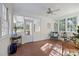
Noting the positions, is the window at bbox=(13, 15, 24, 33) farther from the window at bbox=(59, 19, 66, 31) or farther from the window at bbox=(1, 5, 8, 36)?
the window at bbox=(59, 19, 66, 31)

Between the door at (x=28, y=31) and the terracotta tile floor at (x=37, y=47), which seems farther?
the door at (x=28, y=31)

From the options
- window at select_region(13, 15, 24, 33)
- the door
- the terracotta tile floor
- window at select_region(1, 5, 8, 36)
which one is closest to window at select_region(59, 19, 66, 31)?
the terracotta tile floor

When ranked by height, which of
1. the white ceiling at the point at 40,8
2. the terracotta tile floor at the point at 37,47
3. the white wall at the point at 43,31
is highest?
the white ceiling at the point at 40,8

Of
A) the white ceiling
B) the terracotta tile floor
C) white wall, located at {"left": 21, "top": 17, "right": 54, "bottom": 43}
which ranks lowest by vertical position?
the terracotta tile floor

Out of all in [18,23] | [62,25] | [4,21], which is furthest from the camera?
[62,25]

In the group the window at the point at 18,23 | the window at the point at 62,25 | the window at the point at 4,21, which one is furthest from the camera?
the window at the point at 62,25

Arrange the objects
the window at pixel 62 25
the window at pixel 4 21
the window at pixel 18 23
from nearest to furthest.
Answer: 1. the window at pixel 4 21
2. the window at pixel 18 23
3. the window at pixel 62 25

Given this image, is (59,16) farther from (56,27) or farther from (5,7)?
(5,7)

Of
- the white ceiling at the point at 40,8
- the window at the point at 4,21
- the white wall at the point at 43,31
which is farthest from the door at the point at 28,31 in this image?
the window at the point at 4,21

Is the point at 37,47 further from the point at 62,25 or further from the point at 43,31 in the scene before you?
the point at 62,25

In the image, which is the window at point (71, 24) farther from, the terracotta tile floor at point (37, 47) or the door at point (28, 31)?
the door at point (28, 31)

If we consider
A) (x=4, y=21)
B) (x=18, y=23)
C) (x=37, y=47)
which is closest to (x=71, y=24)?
(x=37, y=47)

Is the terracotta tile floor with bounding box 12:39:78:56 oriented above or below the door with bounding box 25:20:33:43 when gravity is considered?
below

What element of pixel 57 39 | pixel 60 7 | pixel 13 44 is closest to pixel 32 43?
pixel 13 44
